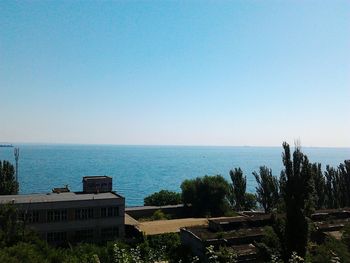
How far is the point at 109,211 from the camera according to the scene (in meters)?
42.4

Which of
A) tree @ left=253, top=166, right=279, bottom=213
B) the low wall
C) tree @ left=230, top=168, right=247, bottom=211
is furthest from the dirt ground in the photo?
tree @ left=230, top=168, right=247, bottom=211

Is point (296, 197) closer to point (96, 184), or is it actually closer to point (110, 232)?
point (110, 232)

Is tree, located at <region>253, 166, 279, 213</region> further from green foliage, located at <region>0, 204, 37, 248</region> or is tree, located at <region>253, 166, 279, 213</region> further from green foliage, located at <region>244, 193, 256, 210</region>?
green foliage, located at <region>0, 204, 37, 248</region>

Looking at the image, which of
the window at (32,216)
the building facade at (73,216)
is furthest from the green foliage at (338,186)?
the window at (32,216)

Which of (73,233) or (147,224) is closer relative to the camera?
(73,233)

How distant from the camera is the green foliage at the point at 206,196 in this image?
198ft

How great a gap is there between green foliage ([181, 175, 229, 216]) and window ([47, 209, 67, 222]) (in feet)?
83.1

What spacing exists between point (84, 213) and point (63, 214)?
2295 mm

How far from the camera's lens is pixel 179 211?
6047cm

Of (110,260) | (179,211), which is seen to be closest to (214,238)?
(110,260)

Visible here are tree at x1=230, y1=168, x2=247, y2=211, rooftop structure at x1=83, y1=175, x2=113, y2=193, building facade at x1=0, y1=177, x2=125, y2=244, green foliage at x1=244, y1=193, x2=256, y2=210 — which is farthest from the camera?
green foliage at x1=244, y1=193, x2=256, y2=210

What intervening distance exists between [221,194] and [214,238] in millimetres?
28103

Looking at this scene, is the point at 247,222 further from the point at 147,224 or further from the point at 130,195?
the point at 130,195

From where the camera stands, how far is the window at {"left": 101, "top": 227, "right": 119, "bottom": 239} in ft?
137
